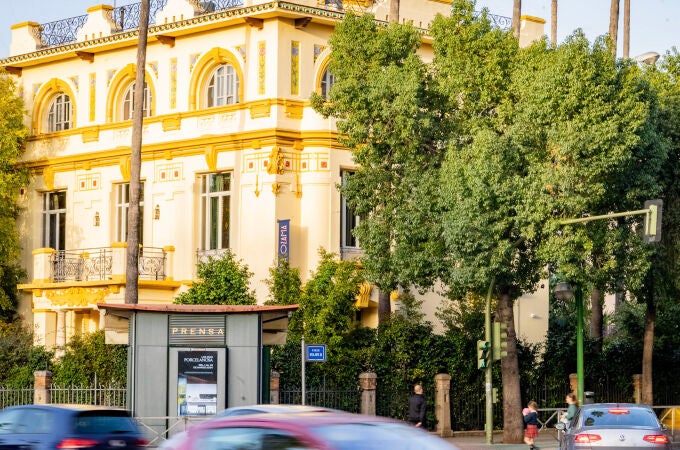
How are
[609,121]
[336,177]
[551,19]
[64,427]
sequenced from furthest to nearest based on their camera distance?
[551,19], [336,177], [609,121], [64,427]

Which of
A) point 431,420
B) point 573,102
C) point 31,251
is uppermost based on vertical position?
point 573,102

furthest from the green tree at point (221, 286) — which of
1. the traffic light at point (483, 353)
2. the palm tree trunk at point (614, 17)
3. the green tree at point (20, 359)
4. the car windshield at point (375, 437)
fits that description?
the car windshield at point (375, 437)

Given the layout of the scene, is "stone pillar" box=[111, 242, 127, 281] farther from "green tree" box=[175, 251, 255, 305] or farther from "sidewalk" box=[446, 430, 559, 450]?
"sidewalk" box=[446, 430, 559, 450]

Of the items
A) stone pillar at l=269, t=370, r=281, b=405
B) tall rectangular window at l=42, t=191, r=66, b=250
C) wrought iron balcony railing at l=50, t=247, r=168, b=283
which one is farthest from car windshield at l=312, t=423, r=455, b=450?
Result: tall rectangular window at l=42, t=191, r=66, b=250

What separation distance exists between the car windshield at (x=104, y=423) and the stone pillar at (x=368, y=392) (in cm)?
1885

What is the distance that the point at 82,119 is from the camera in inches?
1893

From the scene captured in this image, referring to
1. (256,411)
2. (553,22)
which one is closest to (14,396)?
(256,411)

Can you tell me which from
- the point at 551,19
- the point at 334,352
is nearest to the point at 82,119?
the point at 334,352

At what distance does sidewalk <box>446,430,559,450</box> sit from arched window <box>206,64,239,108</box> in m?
12.5

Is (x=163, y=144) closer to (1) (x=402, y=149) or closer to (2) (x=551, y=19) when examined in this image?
(1) (x=402, y=149)

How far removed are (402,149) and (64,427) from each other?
19928 millimetres

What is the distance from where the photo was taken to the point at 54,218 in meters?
48.9

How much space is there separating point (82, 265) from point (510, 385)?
46.7ft

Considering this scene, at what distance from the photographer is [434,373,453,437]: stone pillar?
40.1 metres
